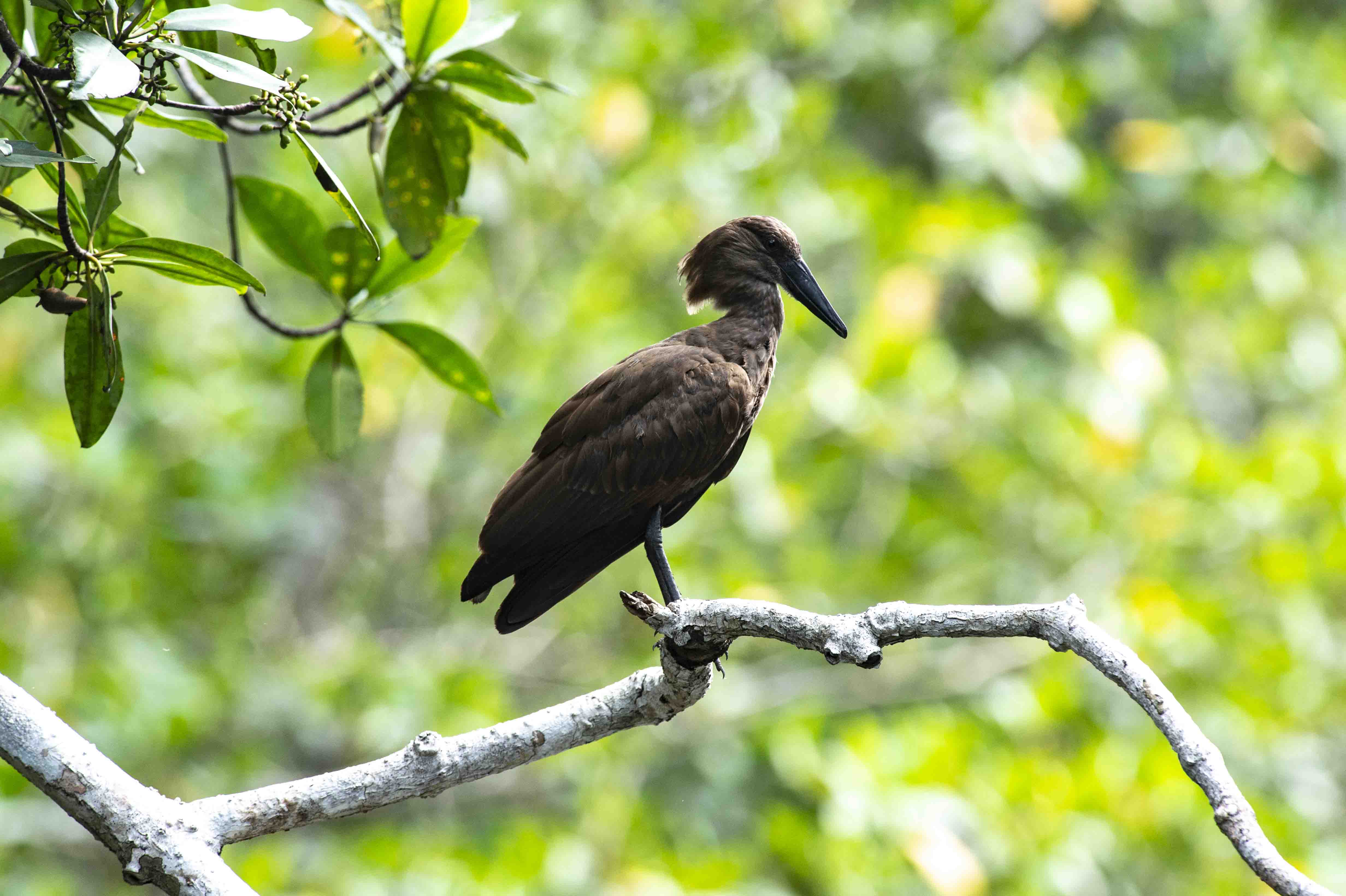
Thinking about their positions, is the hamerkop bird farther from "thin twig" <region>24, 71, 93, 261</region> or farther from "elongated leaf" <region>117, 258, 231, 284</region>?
"thin twig" <region>24, 71, 93, 261</region>

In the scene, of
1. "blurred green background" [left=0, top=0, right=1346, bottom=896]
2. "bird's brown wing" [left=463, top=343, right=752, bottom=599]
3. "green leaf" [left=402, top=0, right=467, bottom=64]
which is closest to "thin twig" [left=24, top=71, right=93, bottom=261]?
"green leaf" [left=402, top=0, right=467, bottom=64]

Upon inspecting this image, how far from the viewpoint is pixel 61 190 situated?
1.62 meters

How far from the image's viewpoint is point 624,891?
484 centimetres

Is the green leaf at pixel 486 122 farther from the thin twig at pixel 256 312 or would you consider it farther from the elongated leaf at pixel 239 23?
the elongated leaf at pixel 239 23

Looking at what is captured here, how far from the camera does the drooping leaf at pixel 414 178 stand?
239 cm

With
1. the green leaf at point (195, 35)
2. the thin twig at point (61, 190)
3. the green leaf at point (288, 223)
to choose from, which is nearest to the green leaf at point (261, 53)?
the green leaf at point (195, 35)

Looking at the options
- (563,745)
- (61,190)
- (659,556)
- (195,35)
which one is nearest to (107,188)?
(61,190)

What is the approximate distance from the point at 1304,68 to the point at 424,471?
569cm

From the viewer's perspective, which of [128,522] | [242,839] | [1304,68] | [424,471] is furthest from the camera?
[1304,68]

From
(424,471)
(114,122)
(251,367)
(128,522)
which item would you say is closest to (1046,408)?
(424,471)

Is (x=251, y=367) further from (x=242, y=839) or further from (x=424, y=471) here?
(x=242, y=839)

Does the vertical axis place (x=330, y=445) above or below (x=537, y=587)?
above

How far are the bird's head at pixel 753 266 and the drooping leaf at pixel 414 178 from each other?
2.71 feet

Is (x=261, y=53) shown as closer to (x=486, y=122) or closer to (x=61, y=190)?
(x=61, y=190)
